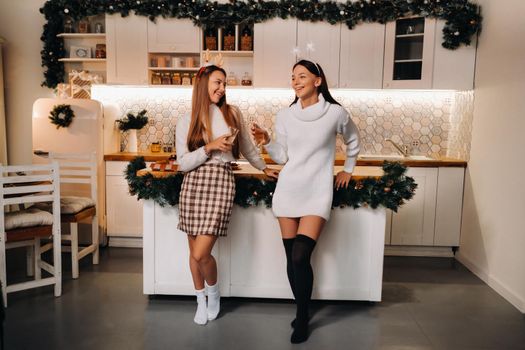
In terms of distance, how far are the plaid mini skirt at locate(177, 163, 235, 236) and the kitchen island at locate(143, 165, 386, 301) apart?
15.7 inches

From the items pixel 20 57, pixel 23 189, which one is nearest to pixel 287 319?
pixel 23 189

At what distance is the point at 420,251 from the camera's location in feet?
14.3

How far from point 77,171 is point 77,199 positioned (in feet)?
1.21

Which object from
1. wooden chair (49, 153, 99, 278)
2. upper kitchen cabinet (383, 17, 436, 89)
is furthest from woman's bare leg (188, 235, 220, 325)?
upper kitchen cabinet (383, 17, 436, 89)

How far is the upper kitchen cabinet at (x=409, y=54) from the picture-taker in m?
4.29

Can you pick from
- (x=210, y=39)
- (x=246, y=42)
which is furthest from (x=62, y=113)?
(x=246, y=42)

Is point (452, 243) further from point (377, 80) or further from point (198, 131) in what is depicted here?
point (198, 131)

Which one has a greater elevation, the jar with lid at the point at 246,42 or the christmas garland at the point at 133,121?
the jar with lid at the point at 246,42

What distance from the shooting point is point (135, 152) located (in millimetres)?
4738

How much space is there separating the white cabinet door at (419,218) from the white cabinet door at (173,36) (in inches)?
99.3

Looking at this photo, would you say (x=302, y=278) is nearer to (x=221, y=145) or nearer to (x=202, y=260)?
(x=202, y=260)

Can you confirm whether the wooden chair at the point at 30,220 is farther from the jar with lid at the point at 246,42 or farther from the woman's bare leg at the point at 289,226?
the jar with lid at the point at 246,42

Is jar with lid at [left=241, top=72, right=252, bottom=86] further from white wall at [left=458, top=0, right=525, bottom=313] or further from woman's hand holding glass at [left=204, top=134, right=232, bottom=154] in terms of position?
woman's hand holding glass at [left=204, top=134, right=232, bottom=154]

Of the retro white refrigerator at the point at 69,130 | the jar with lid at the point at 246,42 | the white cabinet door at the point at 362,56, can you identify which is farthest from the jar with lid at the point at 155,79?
the white cabinet door at the point at 362,56
